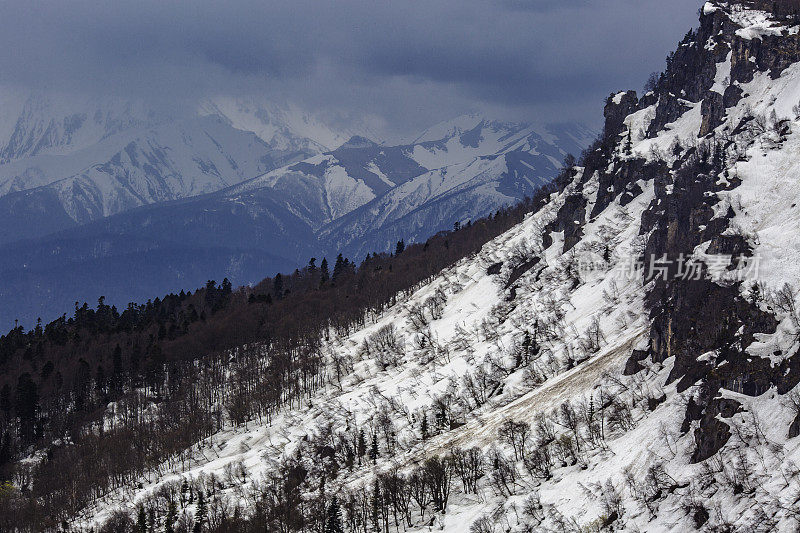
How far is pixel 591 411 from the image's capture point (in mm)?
119438

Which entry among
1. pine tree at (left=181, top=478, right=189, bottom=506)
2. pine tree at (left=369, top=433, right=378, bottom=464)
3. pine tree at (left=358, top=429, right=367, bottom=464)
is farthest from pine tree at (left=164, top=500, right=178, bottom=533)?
pine tree at (left=369, top=433, right=378, bottom=464)

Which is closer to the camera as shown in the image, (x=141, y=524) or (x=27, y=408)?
(x=141, y=524)

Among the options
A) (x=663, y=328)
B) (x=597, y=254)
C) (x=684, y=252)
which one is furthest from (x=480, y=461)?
(x=597, y=254)

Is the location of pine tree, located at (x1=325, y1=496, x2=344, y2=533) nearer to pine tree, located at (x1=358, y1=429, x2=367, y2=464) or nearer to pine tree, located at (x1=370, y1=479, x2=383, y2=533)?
pine tree, located at (x1=370, y1=479, x2=383, y2=533)

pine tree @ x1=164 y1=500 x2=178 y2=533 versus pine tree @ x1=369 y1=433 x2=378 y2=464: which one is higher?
pine tree @ x1=369 y1=433 x2=378 y2=464

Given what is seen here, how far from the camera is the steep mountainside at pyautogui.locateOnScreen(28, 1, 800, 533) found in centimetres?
9000

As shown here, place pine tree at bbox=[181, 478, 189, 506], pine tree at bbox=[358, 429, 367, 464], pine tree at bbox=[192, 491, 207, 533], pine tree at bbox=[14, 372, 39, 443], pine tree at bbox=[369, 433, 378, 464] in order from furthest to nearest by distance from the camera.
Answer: pine tree at bbox=[14, 372, 39, 443]
pine tree at bbox=[358, 429, 367, 464]
pine tree at bbox=[369, 433, 378, 464]
pine tree at bbox=[181, 478, 189, 506]
pine tree at bbox=[192, 491, 207, 533]

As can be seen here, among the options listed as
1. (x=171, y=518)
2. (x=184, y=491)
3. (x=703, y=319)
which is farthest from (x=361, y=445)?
(x=703, y=319)

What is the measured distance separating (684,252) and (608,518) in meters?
77.2

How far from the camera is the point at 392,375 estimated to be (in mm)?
190125

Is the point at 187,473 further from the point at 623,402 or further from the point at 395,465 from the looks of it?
the point at 623,402

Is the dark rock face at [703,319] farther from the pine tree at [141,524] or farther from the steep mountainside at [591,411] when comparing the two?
the pine tree at [141,524]

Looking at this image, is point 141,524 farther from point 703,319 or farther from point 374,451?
point 703,319

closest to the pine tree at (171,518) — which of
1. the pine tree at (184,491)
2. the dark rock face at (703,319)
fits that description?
the pine tree at (184,491)
